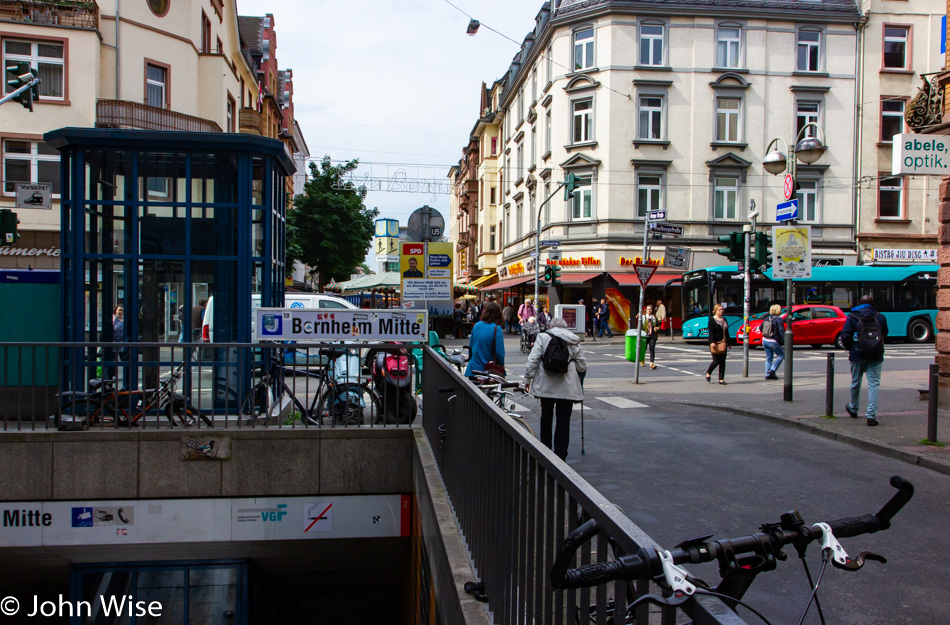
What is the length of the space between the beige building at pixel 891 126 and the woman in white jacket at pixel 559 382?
3155cm

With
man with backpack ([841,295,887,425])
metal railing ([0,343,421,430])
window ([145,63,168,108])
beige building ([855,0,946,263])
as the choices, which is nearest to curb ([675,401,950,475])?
man with backpack ([841,295,887,425])

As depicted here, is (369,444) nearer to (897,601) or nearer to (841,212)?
(897,601)

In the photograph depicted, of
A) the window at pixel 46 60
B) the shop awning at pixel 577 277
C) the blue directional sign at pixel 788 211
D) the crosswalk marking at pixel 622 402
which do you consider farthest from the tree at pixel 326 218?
the blue directional sign at pixel 788 211

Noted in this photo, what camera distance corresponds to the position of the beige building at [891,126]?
34.3 metres

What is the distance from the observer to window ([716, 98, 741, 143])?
34.3 meters

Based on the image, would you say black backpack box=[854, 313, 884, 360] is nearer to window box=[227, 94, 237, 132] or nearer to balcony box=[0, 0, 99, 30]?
balcony box=[0, 0, 99, 30]

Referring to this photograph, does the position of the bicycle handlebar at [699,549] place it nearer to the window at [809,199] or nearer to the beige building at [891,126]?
the window at [809,199]

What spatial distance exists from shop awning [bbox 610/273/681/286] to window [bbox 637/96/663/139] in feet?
20.2

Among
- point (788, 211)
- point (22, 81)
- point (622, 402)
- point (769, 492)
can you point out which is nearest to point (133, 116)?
point (22, 81)

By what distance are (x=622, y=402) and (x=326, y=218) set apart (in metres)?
29.8

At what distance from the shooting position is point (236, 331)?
8445mm

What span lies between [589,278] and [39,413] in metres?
27.6

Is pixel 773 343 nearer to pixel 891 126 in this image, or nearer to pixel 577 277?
pixel 577 277

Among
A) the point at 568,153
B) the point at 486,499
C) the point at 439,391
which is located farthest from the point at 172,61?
the point at 486,499
